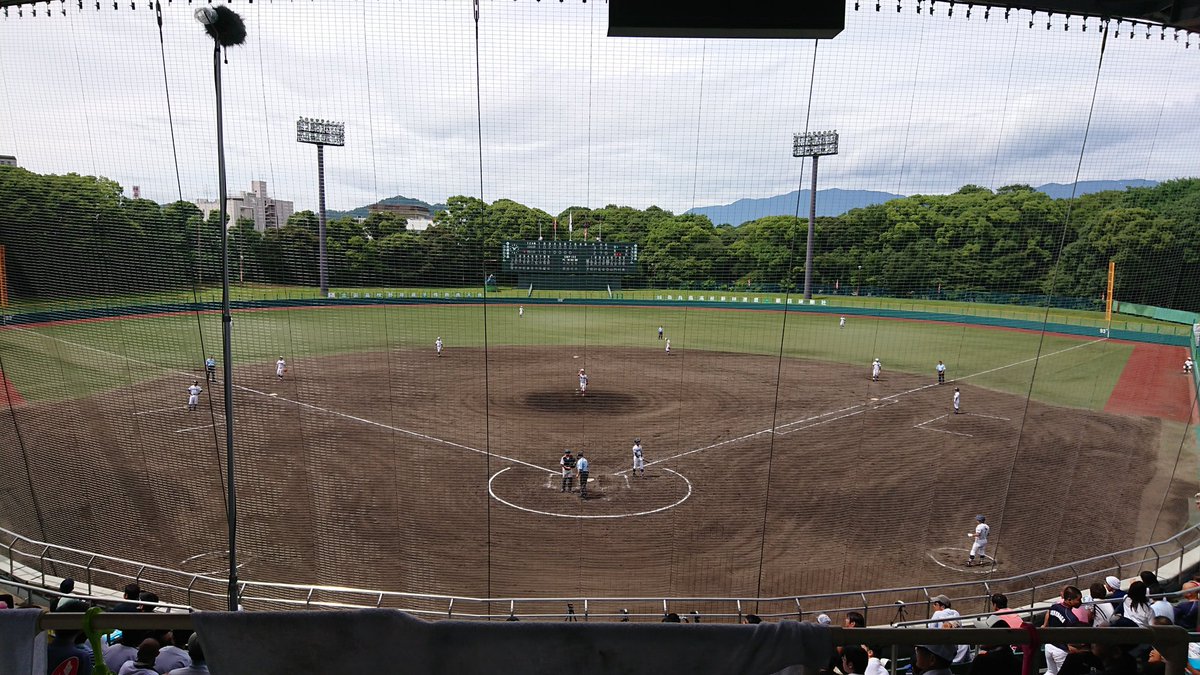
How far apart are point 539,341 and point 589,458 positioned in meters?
12.5

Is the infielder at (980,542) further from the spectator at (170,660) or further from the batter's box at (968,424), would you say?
the spectator at (170,660)

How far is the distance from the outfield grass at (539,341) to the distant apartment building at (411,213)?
3.32 metres

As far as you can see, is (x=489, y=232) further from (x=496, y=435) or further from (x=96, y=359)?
(x=96, y=359)

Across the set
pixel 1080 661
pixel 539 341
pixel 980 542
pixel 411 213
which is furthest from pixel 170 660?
pixel 539 341

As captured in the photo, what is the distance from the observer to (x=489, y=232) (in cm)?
1175

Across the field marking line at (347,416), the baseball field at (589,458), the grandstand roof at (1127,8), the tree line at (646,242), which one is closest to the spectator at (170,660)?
the baseball field at (589,458)

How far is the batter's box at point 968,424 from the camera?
1458cm

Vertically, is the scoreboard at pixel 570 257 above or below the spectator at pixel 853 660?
above

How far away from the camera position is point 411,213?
35.3ft

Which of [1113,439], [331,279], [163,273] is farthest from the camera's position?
[1113,439]

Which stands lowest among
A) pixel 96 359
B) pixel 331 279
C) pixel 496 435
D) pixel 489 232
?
pixel 496 435

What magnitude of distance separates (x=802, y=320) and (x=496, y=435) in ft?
67.1

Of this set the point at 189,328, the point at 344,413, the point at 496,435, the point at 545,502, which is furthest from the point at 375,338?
the point at 545,502

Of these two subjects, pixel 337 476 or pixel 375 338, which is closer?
pixel 337 476
